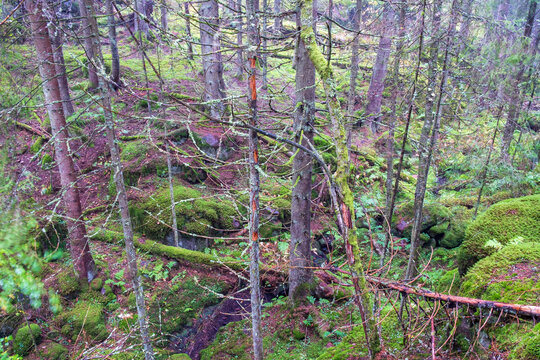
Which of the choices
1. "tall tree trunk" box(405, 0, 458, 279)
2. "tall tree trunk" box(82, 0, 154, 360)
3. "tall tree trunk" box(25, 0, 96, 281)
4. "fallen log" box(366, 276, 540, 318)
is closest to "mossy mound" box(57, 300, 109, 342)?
"tall tree trunk" box(25, 0, 96, 281)

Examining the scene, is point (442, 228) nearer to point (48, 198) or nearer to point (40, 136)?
point (48, 198)

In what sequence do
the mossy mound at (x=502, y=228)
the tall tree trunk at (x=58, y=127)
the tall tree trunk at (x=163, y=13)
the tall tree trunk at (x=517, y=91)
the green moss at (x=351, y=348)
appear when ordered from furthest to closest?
the tall tree trunk at (x=517, y=91)
the tall tree trunk at (x=58, y=127)
the mossy mound at (x=502, y=228)
the green moss at (x=351, y=348)
the tall tree trunk at (x=163, y=13)

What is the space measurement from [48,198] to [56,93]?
4879 millimetres

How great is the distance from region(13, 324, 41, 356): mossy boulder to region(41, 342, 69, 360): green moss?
28 centimetres

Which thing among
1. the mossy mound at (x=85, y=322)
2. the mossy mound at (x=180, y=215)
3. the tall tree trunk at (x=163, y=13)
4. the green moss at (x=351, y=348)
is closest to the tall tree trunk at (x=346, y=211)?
the green moss at (x=351, y=348)

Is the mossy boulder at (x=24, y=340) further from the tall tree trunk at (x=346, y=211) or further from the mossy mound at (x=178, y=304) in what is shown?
the tall tree trunk at (x=346, y=211)

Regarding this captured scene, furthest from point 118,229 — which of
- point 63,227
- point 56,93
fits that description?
point 56,93

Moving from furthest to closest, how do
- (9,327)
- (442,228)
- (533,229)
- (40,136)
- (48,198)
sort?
(40,136), (442,228), (48,198), (9,327), (533,229)

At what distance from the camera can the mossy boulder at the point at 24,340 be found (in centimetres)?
629

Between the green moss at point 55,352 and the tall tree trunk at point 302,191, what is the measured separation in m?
5.01

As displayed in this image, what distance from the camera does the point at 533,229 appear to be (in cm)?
477

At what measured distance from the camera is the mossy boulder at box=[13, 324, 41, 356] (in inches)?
248

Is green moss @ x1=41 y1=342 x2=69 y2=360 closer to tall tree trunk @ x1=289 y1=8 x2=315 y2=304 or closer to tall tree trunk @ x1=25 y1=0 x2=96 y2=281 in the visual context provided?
tall tree trunk @ x1=25 y1=0 x2=96 y2=281

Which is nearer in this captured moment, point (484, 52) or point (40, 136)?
point (484, 52)
